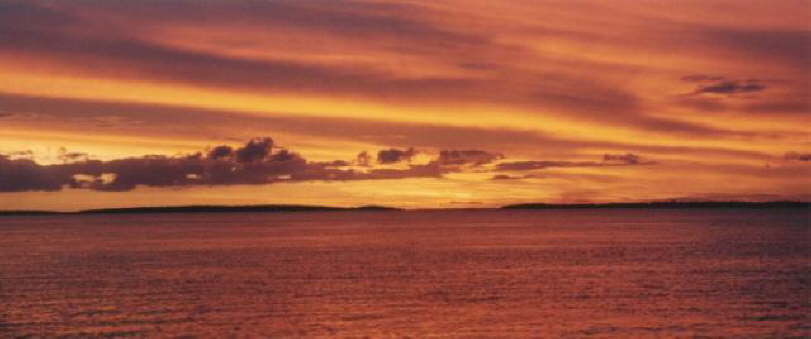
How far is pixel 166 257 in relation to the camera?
348ft

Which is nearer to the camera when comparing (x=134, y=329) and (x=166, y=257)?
(x=134, y=329)

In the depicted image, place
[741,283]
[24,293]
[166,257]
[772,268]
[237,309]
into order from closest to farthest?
[237,309] < [24,293] < [741,283] < [772,268] < [166,257]

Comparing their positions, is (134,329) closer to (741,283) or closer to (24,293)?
(24,293)

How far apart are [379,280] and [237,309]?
1933cm

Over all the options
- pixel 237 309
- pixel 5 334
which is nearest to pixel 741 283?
pixel 237 309

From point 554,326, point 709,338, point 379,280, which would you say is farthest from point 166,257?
point 709,338

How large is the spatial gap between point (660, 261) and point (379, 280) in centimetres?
3493

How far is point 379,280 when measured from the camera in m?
73.8

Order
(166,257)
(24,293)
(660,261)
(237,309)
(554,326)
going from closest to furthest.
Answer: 1. (554,326)
2. (237,309)
3. (24,293)
4. (660,261)
5. (166,257)

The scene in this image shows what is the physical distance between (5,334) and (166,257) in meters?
59.5

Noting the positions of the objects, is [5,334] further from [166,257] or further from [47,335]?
[166,257]

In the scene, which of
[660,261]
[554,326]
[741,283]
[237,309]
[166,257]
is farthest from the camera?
[166,257]

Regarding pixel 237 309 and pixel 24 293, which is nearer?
pixel 237 309

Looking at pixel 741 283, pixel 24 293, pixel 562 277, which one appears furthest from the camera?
pixel 562 277
